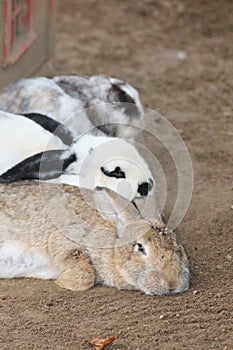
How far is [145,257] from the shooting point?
4.74 meters

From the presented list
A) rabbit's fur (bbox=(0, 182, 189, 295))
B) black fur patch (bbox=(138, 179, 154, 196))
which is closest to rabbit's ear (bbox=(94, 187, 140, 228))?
rabbit's fur (bbox=(0, 182, 189, 295))

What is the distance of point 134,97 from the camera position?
23.6ft

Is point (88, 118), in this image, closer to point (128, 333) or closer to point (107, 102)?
point (107, 102)

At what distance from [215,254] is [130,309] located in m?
0.91

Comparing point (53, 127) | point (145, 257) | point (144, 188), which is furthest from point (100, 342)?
point (53, 127)

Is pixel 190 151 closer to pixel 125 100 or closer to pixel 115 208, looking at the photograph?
pixel 125 100

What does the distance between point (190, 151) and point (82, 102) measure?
3.28 feet

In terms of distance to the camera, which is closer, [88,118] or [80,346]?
[80,346]

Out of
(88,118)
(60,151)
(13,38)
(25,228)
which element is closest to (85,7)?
(13,38)

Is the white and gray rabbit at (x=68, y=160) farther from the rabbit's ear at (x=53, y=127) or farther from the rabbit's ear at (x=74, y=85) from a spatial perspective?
the rabbit's ear at (x=74, y=85)

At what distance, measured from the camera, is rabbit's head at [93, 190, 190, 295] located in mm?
4699

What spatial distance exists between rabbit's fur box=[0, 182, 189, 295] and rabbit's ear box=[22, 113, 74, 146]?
3.22ft

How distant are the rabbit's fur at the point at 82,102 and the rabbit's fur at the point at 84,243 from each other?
145 centimetres

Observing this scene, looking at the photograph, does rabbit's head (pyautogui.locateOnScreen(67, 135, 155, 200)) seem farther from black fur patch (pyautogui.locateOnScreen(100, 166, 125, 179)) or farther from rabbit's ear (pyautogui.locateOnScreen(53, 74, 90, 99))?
rabbit's ear (pyautogui.locateOnScreen(53, 74, 90, 99))
